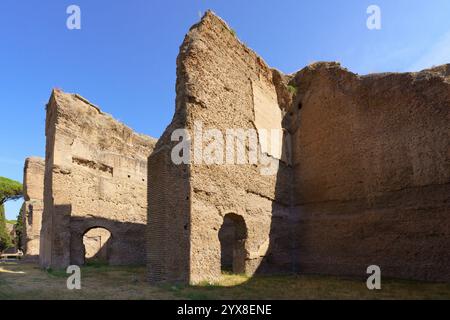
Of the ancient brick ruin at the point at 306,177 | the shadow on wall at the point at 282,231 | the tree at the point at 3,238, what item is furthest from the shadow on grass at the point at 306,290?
the tree at the point at 3,238

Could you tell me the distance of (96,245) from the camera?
673 inches

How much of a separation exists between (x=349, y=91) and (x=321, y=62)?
2.15m

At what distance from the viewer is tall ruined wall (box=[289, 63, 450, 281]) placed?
9.54 metres

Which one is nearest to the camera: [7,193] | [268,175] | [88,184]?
[268,175]

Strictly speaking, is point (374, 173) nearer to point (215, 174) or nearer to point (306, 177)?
point (306, 177)

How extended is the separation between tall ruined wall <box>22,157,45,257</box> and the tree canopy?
495 inches

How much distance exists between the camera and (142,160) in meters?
17.5

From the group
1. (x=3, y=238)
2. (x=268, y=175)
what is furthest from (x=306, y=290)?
(x=3, y=238)

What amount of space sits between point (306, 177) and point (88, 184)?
850 centimetres

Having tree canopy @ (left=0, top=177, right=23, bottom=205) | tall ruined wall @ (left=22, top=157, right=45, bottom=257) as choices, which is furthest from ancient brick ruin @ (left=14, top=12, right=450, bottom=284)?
tree canopy @ (left=0, top=177, right=23, bottom=205)

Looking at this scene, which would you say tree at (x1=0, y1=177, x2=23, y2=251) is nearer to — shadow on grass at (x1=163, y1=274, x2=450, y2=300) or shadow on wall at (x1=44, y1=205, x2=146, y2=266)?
shadow on wall at (x1=44, y1=205, x2=146, y2=266)

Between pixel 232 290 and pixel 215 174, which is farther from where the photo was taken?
pixel 215 174
